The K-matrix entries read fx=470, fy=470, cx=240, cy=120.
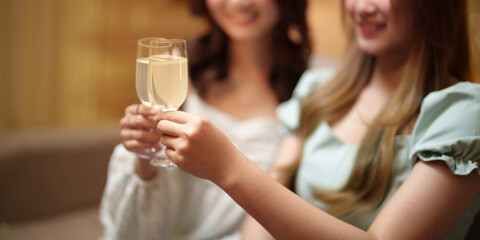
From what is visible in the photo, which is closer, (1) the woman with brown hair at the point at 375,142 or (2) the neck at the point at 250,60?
(1) the woman with brown hair at the point at 375,142

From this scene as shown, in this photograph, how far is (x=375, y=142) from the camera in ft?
4.20

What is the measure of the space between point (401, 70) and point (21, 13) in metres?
2.56

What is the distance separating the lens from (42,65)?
3207 mm

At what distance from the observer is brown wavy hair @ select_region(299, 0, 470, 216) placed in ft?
4.03

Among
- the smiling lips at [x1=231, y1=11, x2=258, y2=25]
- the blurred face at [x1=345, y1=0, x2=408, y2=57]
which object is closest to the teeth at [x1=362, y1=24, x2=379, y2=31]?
the blurred face at [x1=345, y1=0, x2=408, y2=57]

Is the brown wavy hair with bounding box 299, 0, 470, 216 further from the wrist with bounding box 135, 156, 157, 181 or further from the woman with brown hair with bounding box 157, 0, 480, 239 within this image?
the wrist with bounding box 135, 156, 157, 181

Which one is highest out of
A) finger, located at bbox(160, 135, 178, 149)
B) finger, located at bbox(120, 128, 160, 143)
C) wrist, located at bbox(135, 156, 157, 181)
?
finger, located at bbox(160, 135, 178, 149)

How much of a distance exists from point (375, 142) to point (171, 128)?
0.58 metres

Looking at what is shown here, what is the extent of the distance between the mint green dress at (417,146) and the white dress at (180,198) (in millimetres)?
187

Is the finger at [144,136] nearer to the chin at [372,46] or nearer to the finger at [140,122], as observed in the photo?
the finger at [140,122]

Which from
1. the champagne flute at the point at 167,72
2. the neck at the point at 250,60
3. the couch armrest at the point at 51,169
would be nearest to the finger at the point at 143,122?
the champagne flute at the point at 167,72

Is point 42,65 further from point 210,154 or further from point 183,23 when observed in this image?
point 210,154

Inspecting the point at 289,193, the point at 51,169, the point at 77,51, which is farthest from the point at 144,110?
the point at 77,51

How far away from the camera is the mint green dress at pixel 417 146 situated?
107 cm
